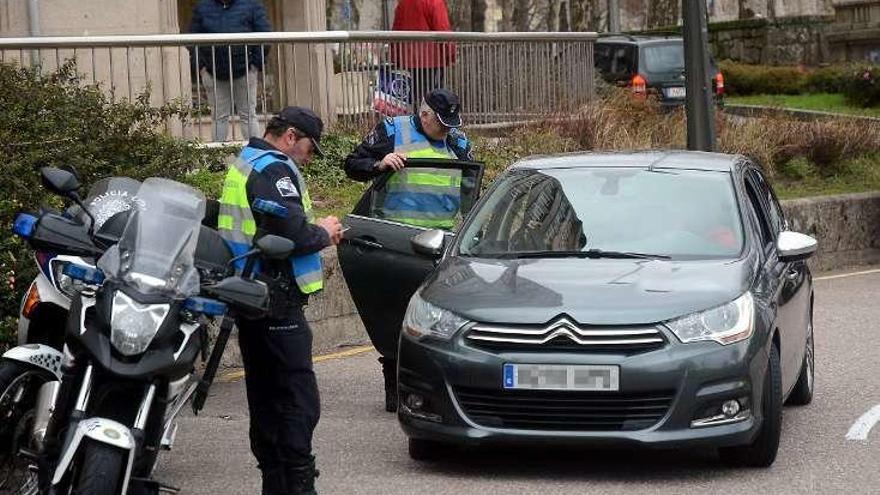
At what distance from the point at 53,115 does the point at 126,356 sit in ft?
14.0

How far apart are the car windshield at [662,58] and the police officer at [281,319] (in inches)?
874

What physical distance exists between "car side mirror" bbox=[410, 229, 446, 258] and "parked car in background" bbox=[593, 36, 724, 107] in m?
19.2

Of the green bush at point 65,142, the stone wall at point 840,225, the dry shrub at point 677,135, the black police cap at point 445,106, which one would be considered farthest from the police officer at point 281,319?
the stone wall at point 840,225

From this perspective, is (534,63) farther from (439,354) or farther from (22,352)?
(22,352)

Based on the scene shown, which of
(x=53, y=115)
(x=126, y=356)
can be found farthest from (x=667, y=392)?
(x=53, y=115)

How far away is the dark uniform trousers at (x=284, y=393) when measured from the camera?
8047 mm

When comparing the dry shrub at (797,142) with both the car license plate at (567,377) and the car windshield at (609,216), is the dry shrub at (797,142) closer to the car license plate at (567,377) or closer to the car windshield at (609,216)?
the car windshield at (609,216)

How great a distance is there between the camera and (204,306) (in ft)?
23.6

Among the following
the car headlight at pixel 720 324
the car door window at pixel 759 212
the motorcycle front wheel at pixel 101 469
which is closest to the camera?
the motorcycle front wheel at pixel 101 469

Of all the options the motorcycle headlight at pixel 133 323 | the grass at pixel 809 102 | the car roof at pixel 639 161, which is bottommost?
the grass at pixel 809 102

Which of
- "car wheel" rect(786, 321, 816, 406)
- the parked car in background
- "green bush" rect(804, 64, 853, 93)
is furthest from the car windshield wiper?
"green bush" rect(804, 64, 853, 93)

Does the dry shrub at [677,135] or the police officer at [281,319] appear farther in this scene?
the dry shrub at [677,135]

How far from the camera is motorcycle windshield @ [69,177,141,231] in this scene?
8070 mm

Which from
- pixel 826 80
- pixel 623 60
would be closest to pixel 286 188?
pixel 623 60
